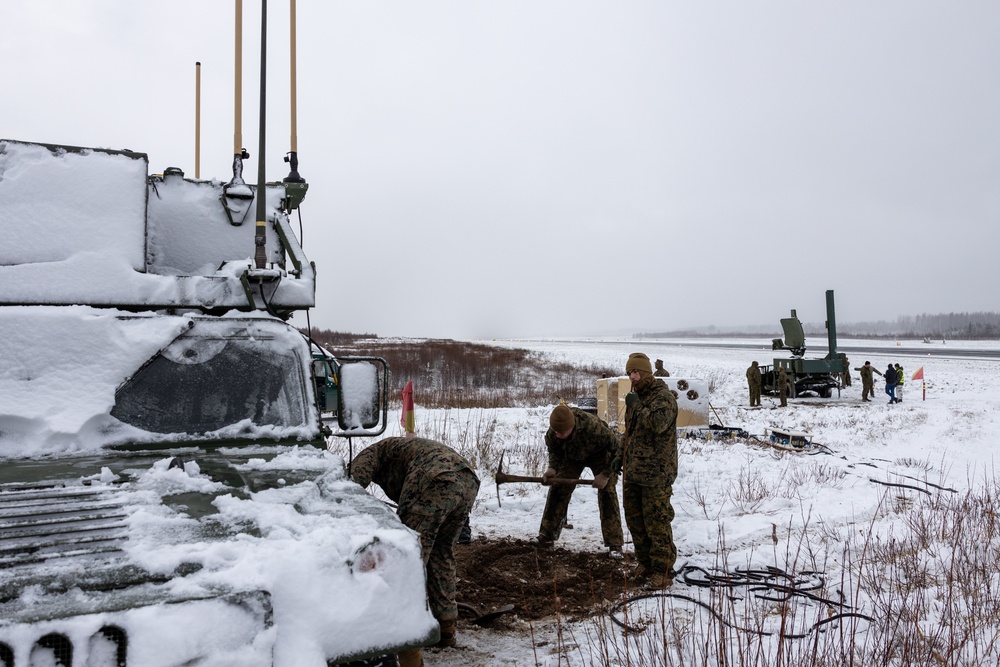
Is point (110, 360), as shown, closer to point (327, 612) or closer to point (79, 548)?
point (79, 548)

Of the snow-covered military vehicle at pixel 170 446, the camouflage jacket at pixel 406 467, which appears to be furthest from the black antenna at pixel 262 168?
the camouflage jacket at pixel 406 467

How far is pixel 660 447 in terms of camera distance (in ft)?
16.8

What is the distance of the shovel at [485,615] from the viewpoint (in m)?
4.21

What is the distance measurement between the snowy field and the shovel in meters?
0.11

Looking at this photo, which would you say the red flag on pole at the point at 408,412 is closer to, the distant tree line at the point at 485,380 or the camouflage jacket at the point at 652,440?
the camouflage jacket at the point at 652,440

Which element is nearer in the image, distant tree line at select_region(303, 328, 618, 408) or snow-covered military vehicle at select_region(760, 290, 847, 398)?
distant tree line at select_region(303, 328, 618, 408)

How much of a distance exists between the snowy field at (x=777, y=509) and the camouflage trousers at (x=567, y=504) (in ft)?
0.77

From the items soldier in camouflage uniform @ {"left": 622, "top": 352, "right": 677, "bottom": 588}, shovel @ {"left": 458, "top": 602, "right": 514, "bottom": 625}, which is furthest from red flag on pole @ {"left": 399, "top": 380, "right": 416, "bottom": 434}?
shovel @ {"left": 458, "top": 602, "right": 514, "bottom": 625}

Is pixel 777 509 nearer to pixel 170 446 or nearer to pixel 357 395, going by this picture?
pixel 357 395

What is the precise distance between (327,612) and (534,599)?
306cm

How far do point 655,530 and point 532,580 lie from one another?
3.28 ft

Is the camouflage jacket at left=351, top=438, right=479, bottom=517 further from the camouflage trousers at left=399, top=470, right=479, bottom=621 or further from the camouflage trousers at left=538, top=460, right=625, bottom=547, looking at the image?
the camouflage trousers at left=538, top=460, right=625, bottom=547

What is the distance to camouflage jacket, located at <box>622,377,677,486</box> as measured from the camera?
511 centimetres

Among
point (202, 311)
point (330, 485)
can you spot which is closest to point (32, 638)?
point (330, 485)
